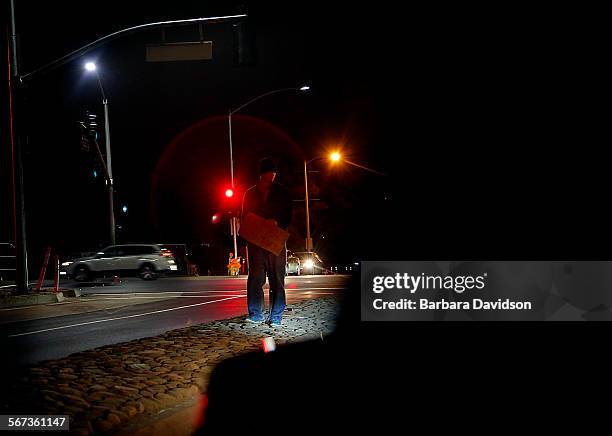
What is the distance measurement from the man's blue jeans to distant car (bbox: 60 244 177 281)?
22.0 m

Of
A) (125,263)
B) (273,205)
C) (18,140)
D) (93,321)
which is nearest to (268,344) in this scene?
(273,205)

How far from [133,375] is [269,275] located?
9.55 ft

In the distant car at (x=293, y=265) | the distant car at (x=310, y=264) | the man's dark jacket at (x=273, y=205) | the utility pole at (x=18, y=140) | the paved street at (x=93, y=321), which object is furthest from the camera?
the distant car at (x=310, y=264)

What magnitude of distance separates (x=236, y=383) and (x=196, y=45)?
323 inches

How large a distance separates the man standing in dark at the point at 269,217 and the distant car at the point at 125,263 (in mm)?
22098

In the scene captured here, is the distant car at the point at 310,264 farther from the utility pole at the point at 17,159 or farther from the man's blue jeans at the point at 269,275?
the man's blue jeans at the point at 269,275

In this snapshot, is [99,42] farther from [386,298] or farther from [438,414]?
[438,414]

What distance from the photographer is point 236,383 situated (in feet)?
18.8

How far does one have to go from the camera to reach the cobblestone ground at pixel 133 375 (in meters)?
4.59

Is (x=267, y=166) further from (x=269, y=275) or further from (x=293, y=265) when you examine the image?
(x=293, y=265)

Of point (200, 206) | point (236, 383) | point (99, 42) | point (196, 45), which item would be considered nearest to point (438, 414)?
point (236, 383)

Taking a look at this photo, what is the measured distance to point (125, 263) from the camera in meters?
30.3

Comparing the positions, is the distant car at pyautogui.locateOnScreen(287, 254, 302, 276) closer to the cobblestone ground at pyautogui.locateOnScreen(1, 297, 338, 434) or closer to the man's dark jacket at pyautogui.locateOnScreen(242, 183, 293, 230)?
the cobblestone ground at pyautogui.locateOnScreen(1, 297, 338, 434)

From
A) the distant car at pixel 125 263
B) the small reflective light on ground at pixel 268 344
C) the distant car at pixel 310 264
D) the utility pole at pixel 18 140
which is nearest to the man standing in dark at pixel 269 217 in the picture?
the small reflective light on ground at pixel 268 344
